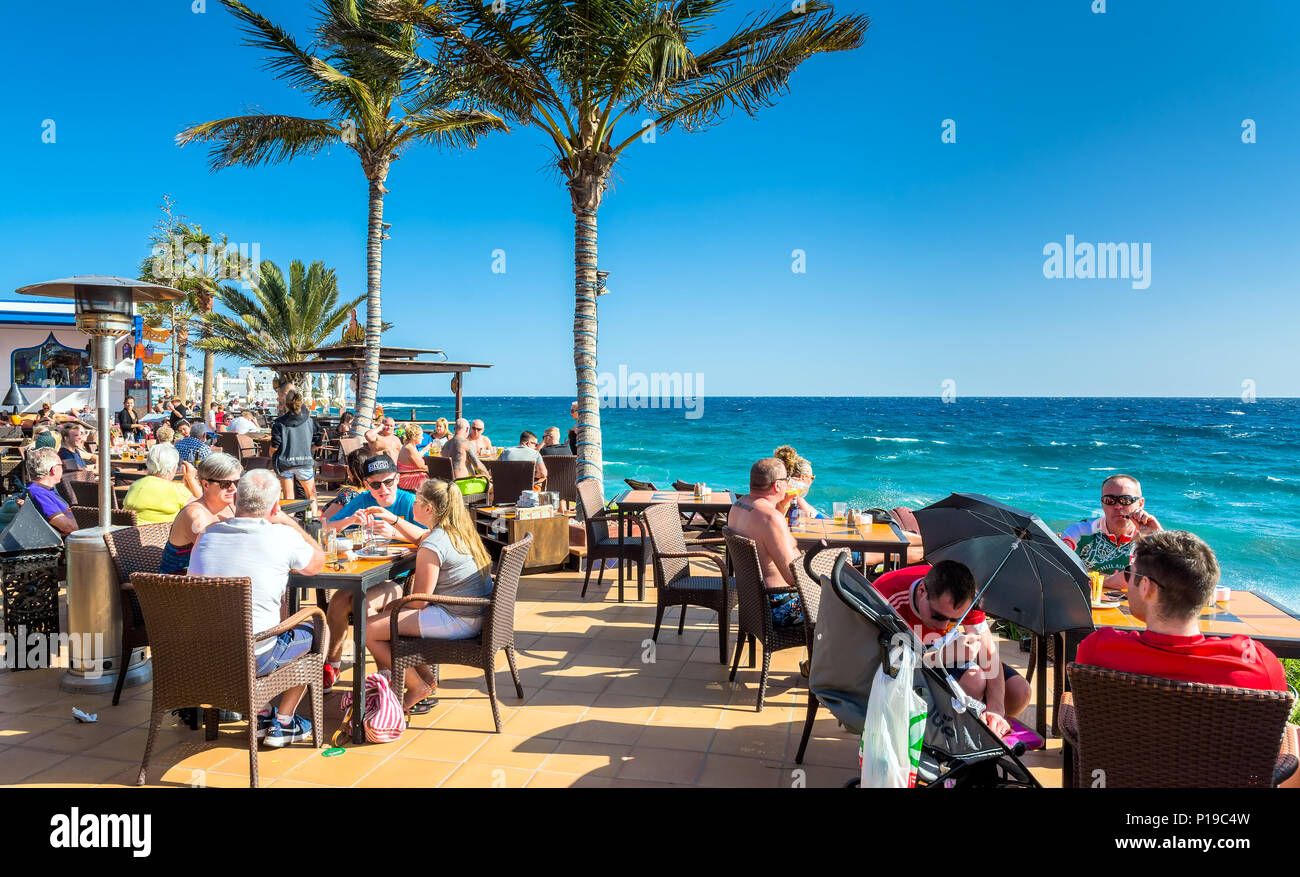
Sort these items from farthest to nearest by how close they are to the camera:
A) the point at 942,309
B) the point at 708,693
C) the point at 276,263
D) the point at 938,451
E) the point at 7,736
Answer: the point at 942,309
the point at 938,451
the point at 276,263
the point at 708,693
the point at 7,736

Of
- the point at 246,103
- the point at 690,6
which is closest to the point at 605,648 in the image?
the point at 690,6

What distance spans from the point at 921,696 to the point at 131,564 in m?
4.05

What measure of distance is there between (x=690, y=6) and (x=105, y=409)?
238 inches

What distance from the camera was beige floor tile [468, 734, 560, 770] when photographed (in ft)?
10.7

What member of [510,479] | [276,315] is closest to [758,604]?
[510,479]

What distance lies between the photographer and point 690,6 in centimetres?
711

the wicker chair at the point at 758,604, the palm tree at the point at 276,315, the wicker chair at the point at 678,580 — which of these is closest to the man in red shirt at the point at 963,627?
the wicker chair at the point at 758,604

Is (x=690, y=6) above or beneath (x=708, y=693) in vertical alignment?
above

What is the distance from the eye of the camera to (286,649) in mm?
3350

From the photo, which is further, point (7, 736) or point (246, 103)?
point (246, 103)

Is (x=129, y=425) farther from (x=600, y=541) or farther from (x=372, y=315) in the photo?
(x=600, y=541)

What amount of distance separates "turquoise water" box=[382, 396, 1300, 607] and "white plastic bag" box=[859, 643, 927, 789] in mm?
7365
